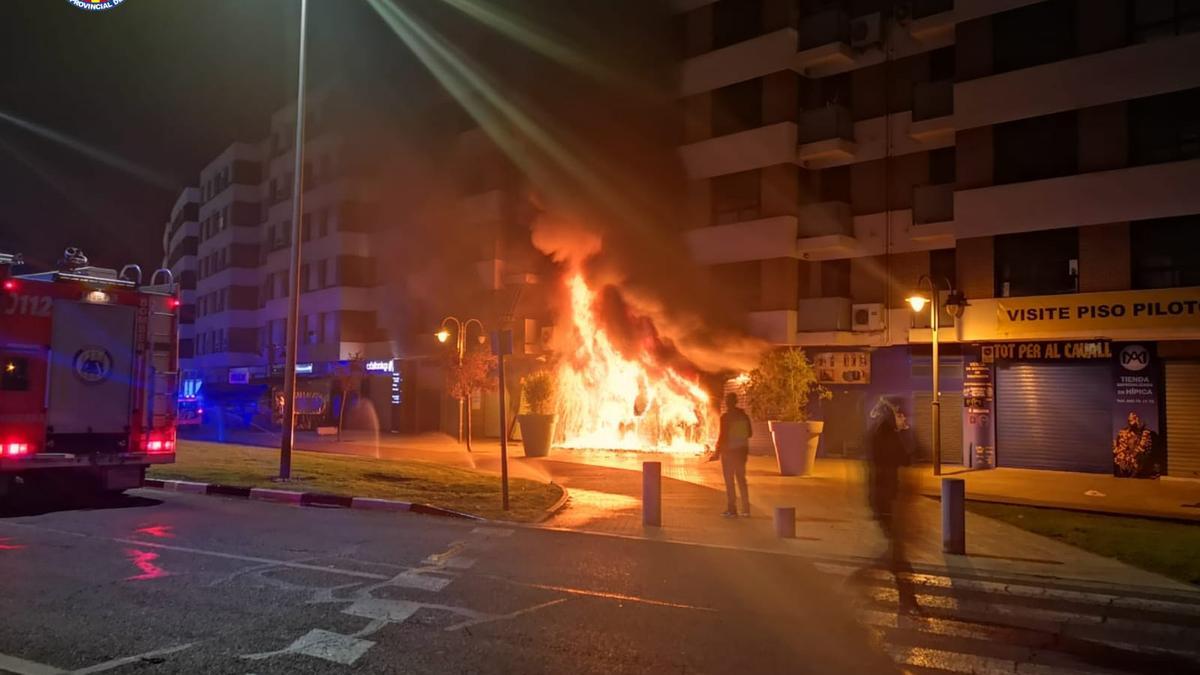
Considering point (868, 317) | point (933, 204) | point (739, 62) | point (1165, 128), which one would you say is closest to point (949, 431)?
point (868, 317)

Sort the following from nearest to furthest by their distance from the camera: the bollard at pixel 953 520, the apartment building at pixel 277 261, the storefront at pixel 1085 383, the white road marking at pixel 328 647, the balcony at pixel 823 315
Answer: the white road marking at pixel 328 647
the bollard at pixel 953 520
the storefront at pixel 1085 383
the balcony at pixel 823 315
the apartment building at pixel 277 261

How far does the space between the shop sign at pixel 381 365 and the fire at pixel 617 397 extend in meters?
11.2

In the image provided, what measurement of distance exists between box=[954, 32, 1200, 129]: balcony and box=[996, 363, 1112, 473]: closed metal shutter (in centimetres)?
603

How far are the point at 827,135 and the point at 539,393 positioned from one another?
10761 mm

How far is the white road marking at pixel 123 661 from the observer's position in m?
4.69

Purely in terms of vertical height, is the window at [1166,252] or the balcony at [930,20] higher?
the balcony at [930,20]

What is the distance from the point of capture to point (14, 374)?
1028 centimetres

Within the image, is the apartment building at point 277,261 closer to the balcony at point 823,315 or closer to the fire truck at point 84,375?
the balcony at point 823,315

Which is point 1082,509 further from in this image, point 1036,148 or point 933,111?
point 933,111

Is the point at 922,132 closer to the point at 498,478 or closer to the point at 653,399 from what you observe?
the point at 653,399

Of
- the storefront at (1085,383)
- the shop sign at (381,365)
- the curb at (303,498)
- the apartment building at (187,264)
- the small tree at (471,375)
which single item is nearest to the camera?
the curb at (303,498)

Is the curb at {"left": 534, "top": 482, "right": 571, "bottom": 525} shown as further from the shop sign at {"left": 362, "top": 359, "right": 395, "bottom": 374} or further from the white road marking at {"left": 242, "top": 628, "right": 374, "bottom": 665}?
the shop sign at {"left": 362, "top": 359, "right": 395, "bottom": 374}

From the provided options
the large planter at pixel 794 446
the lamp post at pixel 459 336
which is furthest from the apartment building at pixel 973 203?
the lamp post at pixel 459 336

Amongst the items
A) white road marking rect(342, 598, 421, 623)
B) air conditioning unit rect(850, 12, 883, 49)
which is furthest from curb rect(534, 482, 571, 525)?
→ air conditioning unit rect(850, 12, 883, 49)
